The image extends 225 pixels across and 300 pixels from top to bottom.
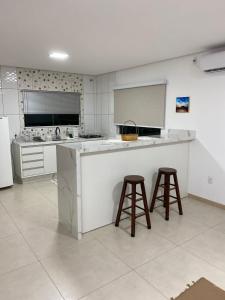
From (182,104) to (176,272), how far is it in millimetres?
2629

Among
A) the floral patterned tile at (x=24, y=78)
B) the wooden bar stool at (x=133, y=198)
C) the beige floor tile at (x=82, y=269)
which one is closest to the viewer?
the beige floor tile at (x=82, y=269)

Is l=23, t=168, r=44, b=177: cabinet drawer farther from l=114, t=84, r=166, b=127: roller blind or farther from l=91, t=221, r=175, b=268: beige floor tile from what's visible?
l=91, t=221, r=175, b=268: beige floor tile

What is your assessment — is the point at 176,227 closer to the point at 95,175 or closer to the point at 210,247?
the point at 210,247

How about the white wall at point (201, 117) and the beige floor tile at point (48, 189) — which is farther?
the beige floor tile at point (48, 189)

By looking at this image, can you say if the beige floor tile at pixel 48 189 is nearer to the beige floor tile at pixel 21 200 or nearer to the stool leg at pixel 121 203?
the beige floor tile at pixel 21 200

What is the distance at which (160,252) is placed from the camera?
2.41 meters

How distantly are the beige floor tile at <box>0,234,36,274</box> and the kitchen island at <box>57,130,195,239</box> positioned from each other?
1.81ft

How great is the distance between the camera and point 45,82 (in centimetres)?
512

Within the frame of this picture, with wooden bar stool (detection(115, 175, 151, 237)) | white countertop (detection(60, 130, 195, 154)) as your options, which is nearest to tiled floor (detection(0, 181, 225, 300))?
wooden bar stool (detection(115, 175, 151, 237))

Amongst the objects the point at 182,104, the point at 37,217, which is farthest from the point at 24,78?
the point at 182,104

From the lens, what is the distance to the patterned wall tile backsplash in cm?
484

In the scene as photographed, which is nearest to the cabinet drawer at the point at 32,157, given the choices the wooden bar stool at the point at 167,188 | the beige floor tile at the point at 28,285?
→ the wooden bar stool at the point at 167,188

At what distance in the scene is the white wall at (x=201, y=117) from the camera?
340 cm

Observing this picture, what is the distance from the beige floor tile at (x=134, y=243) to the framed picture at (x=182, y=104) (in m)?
2.07
